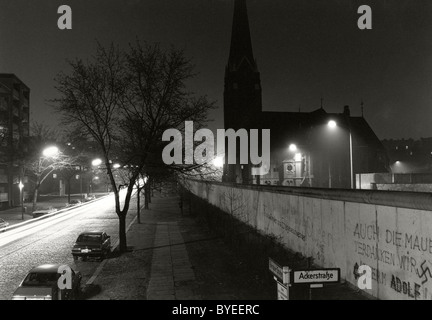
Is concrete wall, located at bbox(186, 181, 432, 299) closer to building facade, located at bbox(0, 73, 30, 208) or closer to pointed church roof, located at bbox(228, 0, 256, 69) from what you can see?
building facade, located at bbox(0, 73, 30, 208)

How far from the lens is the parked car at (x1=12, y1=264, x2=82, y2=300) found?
11414 millimetres

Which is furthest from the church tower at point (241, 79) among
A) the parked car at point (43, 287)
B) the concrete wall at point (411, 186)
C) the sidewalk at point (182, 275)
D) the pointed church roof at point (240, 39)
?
the parked car at point (43, 287)

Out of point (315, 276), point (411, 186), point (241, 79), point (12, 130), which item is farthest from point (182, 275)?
point (241, 79)

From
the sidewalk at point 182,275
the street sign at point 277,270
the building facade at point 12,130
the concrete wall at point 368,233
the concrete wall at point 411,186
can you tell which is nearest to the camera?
the street sign at point 277,270

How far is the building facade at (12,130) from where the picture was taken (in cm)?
5555

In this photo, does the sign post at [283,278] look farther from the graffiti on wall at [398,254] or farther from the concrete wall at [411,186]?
the concrete wall at [411,186]

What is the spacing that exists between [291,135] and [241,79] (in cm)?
1553

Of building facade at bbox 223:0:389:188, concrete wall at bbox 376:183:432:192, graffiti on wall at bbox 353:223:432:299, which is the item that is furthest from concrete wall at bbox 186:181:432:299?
building facade at bbox 223:0:389:188

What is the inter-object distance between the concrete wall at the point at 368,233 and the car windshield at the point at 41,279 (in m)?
8.69

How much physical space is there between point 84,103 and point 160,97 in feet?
12.6

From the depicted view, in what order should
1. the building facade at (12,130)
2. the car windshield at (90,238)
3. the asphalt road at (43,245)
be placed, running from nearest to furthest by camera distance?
the asphalt road at (43,245) → the car windshield at (90,238) → the building facade at (12,130)

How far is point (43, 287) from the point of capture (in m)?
11.6

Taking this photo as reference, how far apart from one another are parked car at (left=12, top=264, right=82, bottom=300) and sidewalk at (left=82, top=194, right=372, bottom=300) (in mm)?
1315
